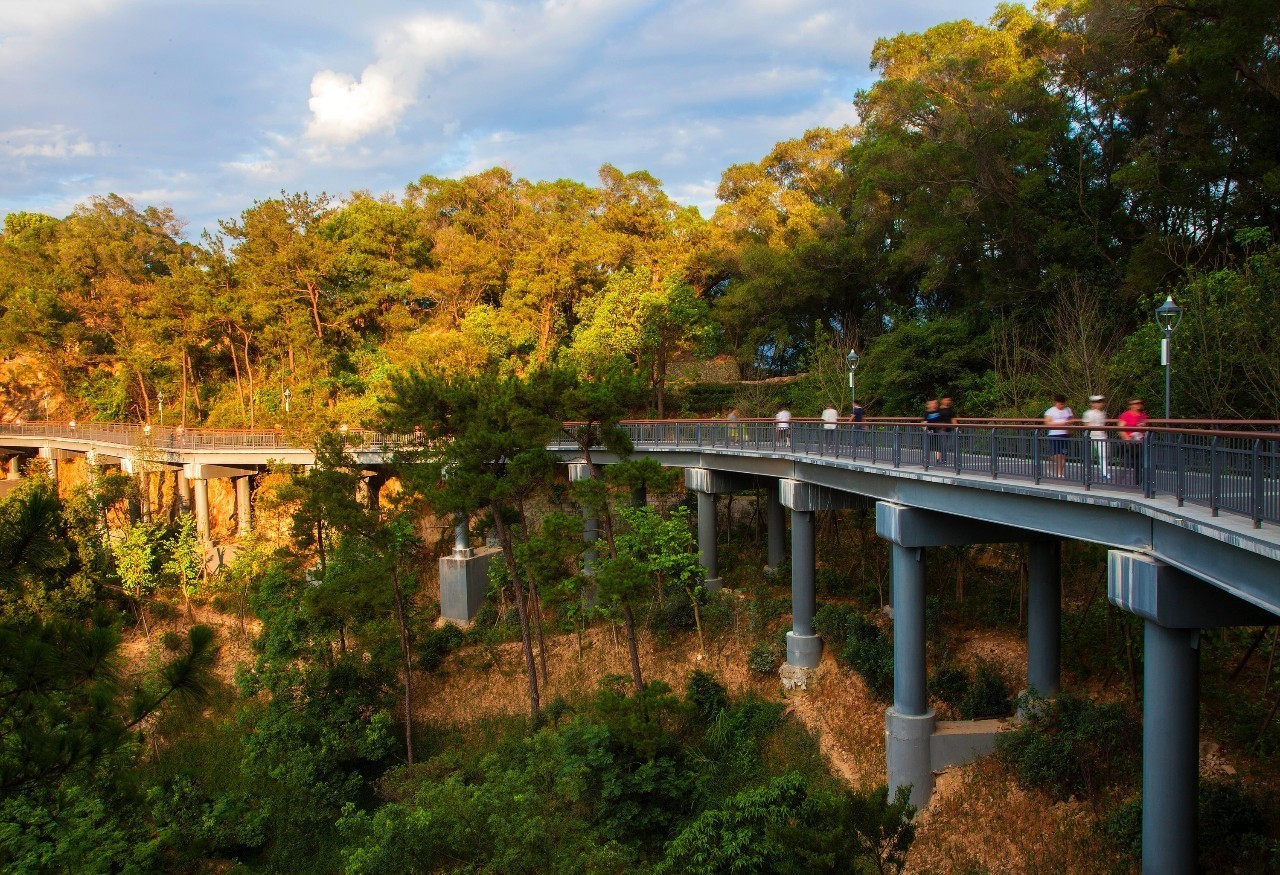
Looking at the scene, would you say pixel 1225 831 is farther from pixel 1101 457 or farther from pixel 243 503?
pixel 243 503

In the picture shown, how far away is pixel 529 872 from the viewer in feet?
42.1

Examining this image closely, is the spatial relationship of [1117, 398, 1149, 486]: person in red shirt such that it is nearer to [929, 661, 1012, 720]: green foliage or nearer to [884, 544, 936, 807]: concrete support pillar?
[884, 544, 936, 807]: concrete support pillar

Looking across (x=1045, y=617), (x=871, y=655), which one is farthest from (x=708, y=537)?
(x=1045, y=617)

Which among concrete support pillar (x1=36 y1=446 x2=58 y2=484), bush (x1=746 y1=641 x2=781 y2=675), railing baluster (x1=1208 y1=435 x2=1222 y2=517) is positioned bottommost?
bush (x1=746 y1=641 x2=781 y2=675)

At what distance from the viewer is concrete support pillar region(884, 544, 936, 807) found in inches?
569

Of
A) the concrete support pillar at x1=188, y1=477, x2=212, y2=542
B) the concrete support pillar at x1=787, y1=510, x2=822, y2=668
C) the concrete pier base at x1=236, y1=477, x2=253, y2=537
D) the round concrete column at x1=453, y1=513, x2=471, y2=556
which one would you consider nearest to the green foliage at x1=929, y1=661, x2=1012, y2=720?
the concrete support pillar at x1=787, y1=510, x2=822, y2=668

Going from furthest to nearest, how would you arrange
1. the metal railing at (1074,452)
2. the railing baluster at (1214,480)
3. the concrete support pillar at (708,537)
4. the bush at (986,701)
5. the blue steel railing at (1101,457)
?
the concrete support pillar at (708,537)
the bush at (986,701)
the railing baluster at (1214,480)
the metal railing at (1074,452)
the blue steel railing at (1101,457)

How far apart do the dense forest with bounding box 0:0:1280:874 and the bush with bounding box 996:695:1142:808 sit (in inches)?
2.9

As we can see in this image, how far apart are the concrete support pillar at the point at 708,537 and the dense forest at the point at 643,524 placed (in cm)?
93

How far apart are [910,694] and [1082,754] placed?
286cm

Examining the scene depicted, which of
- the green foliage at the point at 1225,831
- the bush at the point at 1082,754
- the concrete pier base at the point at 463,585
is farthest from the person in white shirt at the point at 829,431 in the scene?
the concrete pier base at the point at 463,585

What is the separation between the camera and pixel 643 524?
23.5m

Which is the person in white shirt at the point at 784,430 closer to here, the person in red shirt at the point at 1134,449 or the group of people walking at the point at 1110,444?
the group of people walking at the point at 1110,444

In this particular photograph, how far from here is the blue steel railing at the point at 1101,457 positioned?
24.4 ft
